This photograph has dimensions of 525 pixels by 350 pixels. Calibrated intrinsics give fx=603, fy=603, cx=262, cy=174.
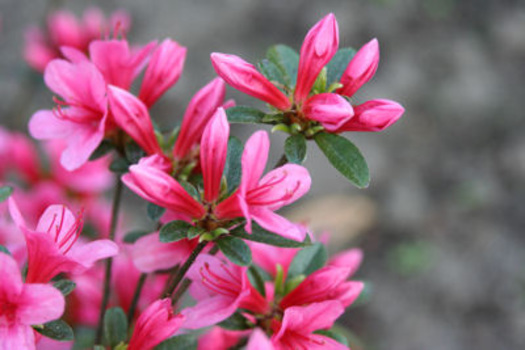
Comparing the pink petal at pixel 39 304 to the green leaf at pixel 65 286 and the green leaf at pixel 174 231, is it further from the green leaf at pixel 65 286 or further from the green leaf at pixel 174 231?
the green leaf at pixel 174 231

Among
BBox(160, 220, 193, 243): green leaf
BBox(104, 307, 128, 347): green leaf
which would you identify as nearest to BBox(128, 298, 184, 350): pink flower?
BBox(160, 220, 193, 243): green leaf

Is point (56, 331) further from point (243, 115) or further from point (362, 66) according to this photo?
point (362, 66)

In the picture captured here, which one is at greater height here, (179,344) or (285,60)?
(285,60)

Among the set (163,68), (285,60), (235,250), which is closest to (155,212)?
(235,250)

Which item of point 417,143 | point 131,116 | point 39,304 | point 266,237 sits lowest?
point 417,143

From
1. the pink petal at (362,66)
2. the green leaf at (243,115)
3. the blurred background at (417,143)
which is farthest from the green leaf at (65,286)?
the blurred background at (417,143)

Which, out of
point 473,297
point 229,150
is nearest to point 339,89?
point 229,150
